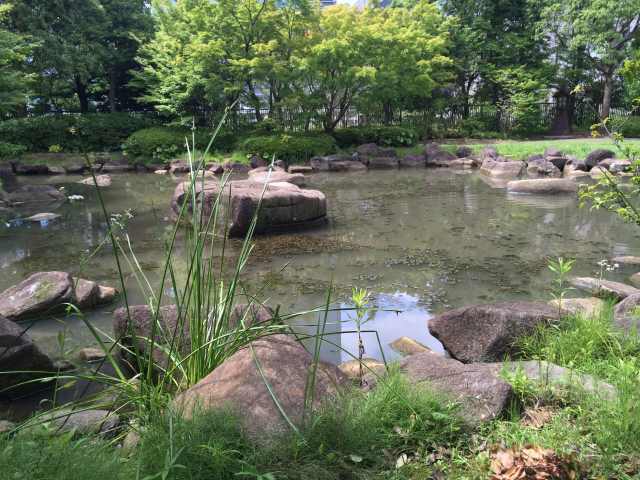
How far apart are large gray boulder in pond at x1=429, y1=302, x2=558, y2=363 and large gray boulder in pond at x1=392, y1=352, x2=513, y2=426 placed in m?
0.59

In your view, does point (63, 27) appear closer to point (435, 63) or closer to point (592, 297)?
point (435, 63)

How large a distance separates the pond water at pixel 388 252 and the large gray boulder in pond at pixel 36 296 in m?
0.16

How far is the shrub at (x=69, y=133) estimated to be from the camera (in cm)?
1814

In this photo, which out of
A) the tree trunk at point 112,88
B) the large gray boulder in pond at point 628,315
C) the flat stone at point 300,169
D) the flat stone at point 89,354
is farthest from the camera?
the tree trunk at point 112,88

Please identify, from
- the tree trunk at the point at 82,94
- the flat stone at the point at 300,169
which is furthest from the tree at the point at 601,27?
the tree trunk at the point at 82,94

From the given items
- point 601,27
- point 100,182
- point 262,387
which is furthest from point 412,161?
point 262,387

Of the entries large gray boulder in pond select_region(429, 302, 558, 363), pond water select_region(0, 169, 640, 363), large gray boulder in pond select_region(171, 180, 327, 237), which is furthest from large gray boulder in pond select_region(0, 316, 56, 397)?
large gray boulder in pond select_region(171, 180, 327, 237)

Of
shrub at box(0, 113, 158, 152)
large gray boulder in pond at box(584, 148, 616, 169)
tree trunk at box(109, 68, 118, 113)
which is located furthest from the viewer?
tree trunk at box(109, 68, 118, 113)

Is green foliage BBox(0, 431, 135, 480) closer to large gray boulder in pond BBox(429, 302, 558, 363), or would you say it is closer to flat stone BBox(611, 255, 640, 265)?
large gray boulder in pond BBox(429, 302, 558, 363)

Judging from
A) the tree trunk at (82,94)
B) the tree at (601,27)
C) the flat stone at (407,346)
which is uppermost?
the tree at (601,27)

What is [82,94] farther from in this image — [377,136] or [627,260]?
[627,260]

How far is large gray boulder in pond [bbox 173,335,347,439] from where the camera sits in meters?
1.98

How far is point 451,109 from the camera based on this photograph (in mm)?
23719

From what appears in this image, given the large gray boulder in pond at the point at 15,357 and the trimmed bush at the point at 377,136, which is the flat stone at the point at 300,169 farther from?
the large gray boulder in pond at the point at 15,357
